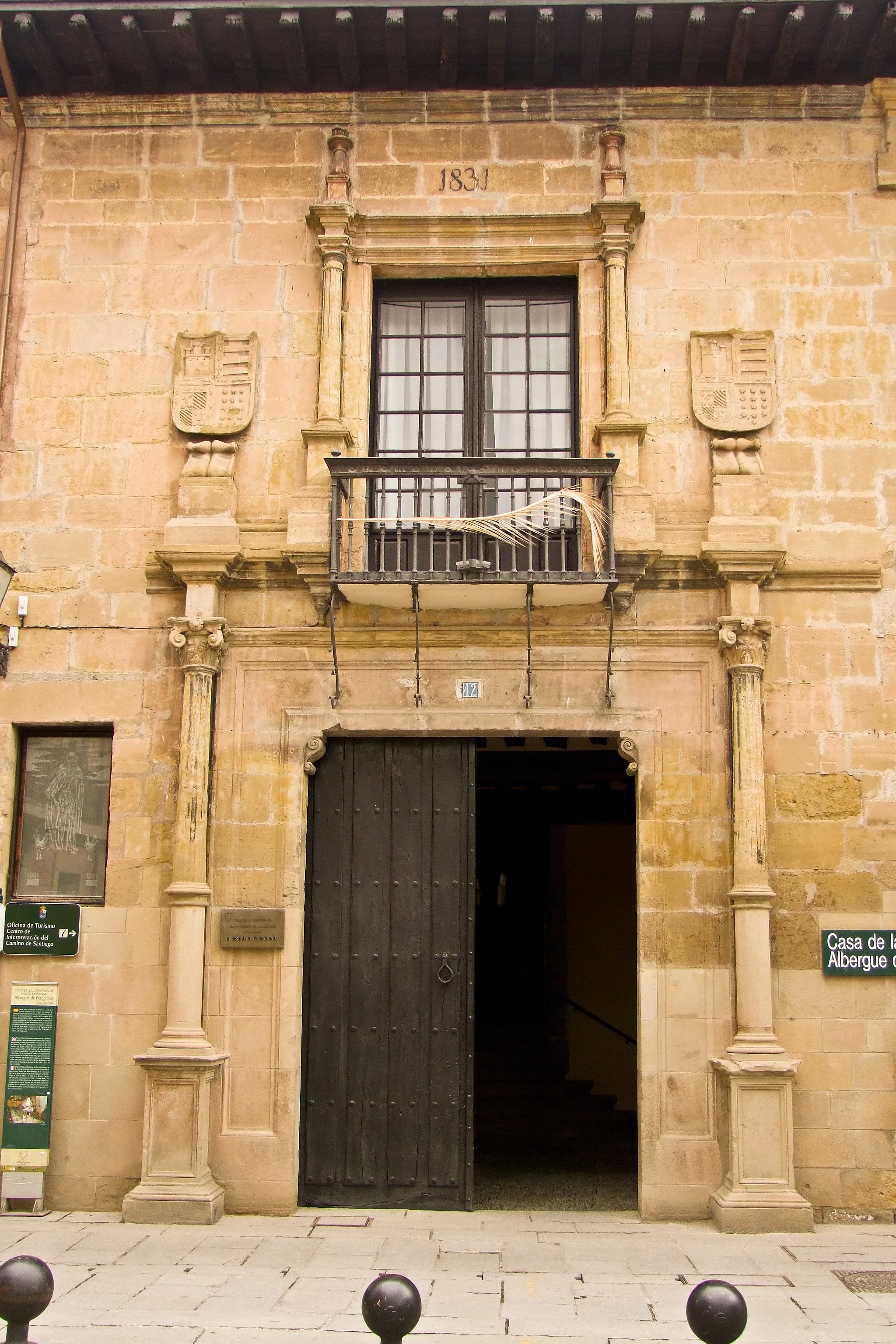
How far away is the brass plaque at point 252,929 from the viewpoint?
7.85 meters

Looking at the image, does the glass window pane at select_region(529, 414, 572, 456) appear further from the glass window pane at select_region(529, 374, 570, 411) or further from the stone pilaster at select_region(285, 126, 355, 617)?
the stone pilaster at select_region(285, 126, 355, 617)

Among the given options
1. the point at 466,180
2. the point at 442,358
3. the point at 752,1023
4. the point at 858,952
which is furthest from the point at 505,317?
the point at 752,1023

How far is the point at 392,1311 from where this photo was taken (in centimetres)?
387

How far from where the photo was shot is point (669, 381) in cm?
849

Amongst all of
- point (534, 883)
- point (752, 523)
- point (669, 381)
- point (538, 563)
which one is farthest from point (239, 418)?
point (534, 883)

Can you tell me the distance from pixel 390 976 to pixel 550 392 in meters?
4.21

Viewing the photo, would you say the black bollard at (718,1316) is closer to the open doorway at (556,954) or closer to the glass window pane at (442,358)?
the open doorway at (556,954)

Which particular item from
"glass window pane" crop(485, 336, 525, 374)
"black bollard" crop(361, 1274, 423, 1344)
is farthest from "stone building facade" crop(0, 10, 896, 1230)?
"black bollard" crop(361, 1274, 423, 1344)

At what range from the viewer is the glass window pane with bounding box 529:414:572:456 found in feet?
28.8

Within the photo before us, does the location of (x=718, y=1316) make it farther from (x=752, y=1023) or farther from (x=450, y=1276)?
(x=752, y=1023)

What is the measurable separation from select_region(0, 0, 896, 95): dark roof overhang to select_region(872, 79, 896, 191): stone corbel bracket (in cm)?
12

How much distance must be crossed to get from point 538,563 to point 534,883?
25.8ft

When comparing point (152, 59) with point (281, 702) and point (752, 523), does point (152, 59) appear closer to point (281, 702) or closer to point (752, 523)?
point (281, 702)

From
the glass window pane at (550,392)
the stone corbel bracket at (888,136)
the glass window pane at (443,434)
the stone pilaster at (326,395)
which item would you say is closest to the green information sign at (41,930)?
the stone pilaster at (326,395)
